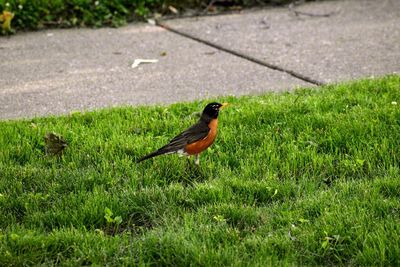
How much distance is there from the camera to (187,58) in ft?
22.3

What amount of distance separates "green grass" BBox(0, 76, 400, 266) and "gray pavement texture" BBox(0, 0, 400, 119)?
0.51 m

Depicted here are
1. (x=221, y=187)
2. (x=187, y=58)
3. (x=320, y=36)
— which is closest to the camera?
(x=221, y=187)

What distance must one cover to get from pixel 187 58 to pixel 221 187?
273 cm

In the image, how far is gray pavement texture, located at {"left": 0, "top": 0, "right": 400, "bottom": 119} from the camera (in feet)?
19.8

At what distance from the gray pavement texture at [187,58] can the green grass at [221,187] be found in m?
0.51

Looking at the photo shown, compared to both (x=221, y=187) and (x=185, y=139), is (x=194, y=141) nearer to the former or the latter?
(x=185, y=139)

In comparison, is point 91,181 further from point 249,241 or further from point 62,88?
point 62,88

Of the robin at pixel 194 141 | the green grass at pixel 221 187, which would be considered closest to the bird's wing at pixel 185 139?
the robin at pixel 194 141

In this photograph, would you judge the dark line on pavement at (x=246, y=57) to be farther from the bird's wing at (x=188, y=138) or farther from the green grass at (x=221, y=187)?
the bird's wing at (x=188, y=138)

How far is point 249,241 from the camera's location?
3682 millimetres

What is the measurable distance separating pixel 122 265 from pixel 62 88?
2.89m

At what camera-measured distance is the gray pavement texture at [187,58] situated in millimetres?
6023

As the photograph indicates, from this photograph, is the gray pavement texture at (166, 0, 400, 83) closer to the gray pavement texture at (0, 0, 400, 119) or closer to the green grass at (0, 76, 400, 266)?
the gray pavement texture at (0, 0, 400, 119)

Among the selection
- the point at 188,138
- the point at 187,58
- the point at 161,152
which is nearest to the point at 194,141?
the point at 188,138
